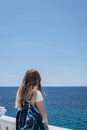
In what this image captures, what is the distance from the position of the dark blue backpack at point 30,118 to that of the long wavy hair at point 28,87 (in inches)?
3.2

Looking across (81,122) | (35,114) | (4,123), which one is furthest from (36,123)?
(81,122)

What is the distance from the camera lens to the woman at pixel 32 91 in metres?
3.21

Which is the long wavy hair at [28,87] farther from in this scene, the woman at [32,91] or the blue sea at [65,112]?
the blue sea at [65,112]

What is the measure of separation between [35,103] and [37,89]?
0.17 metres

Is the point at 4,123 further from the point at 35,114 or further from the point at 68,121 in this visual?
the point at 68,121

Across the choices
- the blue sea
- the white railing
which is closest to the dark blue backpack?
the blue sea

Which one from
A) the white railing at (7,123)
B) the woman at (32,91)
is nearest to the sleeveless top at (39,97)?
the woman at (32,91)

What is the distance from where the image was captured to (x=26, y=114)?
322 centimetres

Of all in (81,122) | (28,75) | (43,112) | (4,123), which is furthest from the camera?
(81,122)

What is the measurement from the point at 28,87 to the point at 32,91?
0.07 m

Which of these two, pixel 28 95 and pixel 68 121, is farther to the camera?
pixel 68 121

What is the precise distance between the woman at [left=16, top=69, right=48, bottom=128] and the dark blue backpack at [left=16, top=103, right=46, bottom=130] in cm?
4

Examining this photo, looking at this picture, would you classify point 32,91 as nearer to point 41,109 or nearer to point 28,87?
point 28,87

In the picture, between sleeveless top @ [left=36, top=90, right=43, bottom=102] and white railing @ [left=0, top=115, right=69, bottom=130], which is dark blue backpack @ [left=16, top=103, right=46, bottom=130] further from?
white railing @ [left=0, top=115, right=69, bottom=130]
